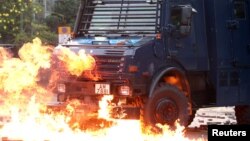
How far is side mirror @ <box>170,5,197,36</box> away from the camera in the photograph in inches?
529

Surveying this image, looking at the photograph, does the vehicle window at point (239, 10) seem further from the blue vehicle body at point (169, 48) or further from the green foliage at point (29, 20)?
the green foliage at point (29, 20)

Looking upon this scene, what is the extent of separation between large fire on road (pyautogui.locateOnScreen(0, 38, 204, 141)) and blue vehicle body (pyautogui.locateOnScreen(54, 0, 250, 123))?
313 mm

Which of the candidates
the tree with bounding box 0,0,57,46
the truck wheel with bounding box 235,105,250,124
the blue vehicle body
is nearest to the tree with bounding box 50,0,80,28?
the tree with bounding box 0,0,57,46

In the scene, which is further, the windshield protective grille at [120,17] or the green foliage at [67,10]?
the green foliage at [67,10]

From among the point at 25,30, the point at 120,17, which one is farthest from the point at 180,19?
the point at 25,30

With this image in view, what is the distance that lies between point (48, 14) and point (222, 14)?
39491 mm

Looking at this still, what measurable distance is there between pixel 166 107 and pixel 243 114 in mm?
3498

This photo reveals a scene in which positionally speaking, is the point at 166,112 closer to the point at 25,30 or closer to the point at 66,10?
the point at 25,30

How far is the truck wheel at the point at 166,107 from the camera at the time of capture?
42.1ft

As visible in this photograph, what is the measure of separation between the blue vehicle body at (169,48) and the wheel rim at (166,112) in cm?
7

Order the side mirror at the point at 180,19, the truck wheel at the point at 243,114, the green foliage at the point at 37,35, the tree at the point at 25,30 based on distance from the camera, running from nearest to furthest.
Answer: the side mirror at the point at 180,19, the truck wheel at the point at 243,114, the tree at the point at 25,30, the green foliage at the point at 37,35

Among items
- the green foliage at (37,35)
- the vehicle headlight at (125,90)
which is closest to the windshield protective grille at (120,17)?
the vehicle headlight at (125,90)

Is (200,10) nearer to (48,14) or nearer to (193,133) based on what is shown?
(193,133)

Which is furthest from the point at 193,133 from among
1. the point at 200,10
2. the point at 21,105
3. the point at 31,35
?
the point at 31,35
